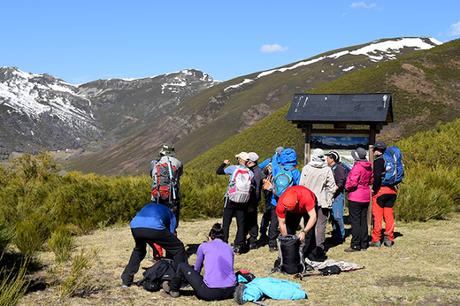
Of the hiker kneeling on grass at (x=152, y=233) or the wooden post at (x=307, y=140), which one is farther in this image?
the wooden post at (x=307, y=140)

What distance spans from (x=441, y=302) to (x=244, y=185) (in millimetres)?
3479

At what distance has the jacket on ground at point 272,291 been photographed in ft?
21.2

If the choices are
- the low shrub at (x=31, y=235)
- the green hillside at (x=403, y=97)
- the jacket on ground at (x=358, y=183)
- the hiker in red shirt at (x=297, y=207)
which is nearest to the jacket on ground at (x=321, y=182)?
the jacket on ground at (x=358, y=183)

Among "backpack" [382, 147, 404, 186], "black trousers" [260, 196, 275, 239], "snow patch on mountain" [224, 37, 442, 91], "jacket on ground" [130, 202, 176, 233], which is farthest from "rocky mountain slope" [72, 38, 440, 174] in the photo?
"jacket on ground" [130, 202, 176, 233]

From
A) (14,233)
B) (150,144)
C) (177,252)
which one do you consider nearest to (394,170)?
(177,252)

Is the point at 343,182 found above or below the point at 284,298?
above

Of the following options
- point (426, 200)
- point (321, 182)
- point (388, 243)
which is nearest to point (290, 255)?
point (321, 182)

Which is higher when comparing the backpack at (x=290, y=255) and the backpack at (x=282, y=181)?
the backpack at (x=282, y=181)

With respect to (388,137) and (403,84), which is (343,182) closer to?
(388,137)

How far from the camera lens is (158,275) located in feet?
23.1

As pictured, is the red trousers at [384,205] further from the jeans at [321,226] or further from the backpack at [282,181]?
the backpack at [282,181]

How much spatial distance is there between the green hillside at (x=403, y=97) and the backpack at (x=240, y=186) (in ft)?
122

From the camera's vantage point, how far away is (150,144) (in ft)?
477

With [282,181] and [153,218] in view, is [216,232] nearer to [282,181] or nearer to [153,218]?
[153,218]
